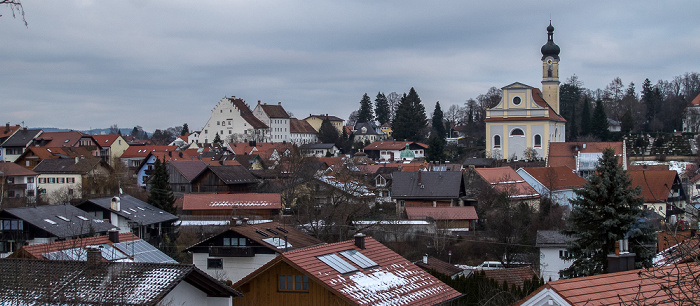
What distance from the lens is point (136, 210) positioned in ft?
114

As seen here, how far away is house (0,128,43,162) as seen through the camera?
69.3 metres

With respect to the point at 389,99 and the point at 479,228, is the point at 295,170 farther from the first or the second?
the point at 389,99

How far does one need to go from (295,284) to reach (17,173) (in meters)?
40.4

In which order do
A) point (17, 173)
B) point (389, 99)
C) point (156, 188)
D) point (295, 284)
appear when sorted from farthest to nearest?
1. point (389, 99)
2. point (17, 173)
3. point (156, 188)
4. point (295, 284)

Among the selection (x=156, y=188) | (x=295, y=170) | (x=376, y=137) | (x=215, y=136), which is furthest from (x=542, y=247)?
(x=376, y=137)

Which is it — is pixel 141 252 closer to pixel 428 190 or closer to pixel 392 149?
pixel 428 190

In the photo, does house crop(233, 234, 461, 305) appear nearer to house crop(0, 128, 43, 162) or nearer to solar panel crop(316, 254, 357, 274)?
solar panel crop(316, 254, 357, 274)

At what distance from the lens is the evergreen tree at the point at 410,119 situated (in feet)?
320

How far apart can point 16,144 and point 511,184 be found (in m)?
44.4

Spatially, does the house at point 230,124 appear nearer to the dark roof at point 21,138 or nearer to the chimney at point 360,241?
the dark roof at point 21,138

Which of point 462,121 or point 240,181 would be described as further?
point 462,121

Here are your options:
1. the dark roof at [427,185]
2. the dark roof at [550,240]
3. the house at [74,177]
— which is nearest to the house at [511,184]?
the dark roof at [427,185]

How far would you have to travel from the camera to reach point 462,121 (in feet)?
408

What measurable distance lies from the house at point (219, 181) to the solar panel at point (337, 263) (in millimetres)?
34829
